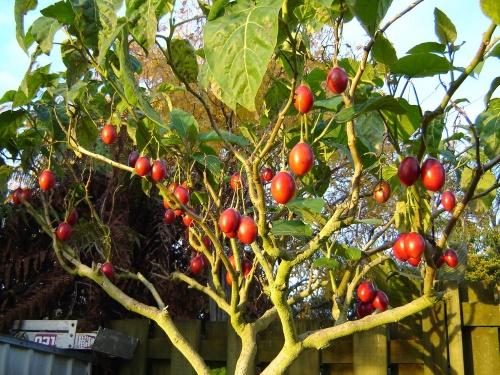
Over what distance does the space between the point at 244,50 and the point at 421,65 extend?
482mm

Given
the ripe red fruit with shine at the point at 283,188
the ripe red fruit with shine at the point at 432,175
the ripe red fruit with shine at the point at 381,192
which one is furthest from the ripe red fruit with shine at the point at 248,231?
the ripe red fruit with shine at the point at 432,175

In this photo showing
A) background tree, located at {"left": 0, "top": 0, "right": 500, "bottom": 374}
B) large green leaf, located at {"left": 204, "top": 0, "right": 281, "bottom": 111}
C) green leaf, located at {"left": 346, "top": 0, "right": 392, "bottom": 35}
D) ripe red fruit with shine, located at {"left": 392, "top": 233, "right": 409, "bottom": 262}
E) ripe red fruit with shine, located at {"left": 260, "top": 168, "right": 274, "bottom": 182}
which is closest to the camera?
large green leaf, located at {"left": 204, "top": 0, "right": 281, "bottom": 111}

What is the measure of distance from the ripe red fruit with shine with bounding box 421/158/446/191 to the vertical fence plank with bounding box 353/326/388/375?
1.13 metres

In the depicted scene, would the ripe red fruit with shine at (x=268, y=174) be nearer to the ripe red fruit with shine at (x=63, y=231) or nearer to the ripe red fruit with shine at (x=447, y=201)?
the ripe red fruit with shine at (x=447, y=201)

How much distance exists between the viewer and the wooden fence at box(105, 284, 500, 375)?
2.21 meters

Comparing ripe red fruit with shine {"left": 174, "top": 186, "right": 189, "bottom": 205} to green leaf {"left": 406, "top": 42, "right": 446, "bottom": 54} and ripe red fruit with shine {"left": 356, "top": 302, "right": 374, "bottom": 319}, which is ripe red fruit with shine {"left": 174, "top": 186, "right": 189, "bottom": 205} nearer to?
ripe red fruit with shine {"left": 356, "top": 302, "right": 374, "bottom": 319}

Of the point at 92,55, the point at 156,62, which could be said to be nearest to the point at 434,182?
the point at 92,55

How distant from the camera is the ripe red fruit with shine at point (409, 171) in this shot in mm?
1272

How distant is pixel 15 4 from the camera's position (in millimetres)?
1549

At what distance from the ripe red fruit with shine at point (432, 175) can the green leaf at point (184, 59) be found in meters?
0.78

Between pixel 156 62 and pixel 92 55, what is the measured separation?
304 centimetres

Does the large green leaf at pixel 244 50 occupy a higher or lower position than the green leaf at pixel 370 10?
lower

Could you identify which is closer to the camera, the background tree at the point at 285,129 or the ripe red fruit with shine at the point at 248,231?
the background tree at the point at 285,129

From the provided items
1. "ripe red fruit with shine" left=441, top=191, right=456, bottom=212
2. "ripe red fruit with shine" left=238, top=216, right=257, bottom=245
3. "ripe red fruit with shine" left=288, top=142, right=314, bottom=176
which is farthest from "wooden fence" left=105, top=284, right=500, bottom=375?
"ripe red fruit with shine" left=288, top=142, right=314, bottom=176
